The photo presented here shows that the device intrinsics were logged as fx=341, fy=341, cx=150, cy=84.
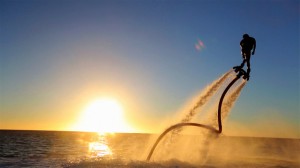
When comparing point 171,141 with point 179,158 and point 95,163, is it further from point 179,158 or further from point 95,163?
point 95,163

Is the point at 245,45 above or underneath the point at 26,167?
above

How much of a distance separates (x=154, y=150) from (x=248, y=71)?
12433 mm

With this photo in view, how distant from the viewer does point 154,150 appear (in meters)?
32.2

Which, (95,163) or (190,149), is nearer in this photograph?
(95,163)

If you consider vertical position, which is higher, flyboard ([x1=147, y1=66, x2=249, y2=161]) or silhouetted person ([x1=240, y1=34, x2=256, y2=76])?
silhouetted person ([x1=240, y1=34, x2=256, y2=76])

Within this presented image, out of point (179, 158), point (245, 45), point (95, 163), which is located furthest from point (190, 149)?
point (245, 45)

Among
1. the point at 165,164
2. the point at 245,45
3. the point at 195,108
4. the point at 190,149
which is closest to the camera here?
the point at 245,45

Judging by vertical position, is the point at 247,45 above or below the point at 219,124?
above

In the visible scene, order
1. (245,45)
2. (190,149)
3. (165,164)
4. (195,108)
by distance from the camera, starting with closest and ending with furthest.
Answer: (245,45) → (165,164) → (195,108) → (190,149)

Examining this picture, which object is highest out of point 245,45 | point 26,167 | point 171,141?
point 245,45

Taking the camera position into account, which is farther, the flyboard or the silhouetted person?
the flyboard

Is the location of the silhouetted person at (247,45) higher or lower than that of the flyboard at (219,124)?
higher

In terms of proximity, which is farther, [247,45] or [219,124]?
[219,124]

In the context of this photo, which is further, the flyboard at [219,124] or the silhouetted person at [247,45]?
the flyboard at [219,124]
